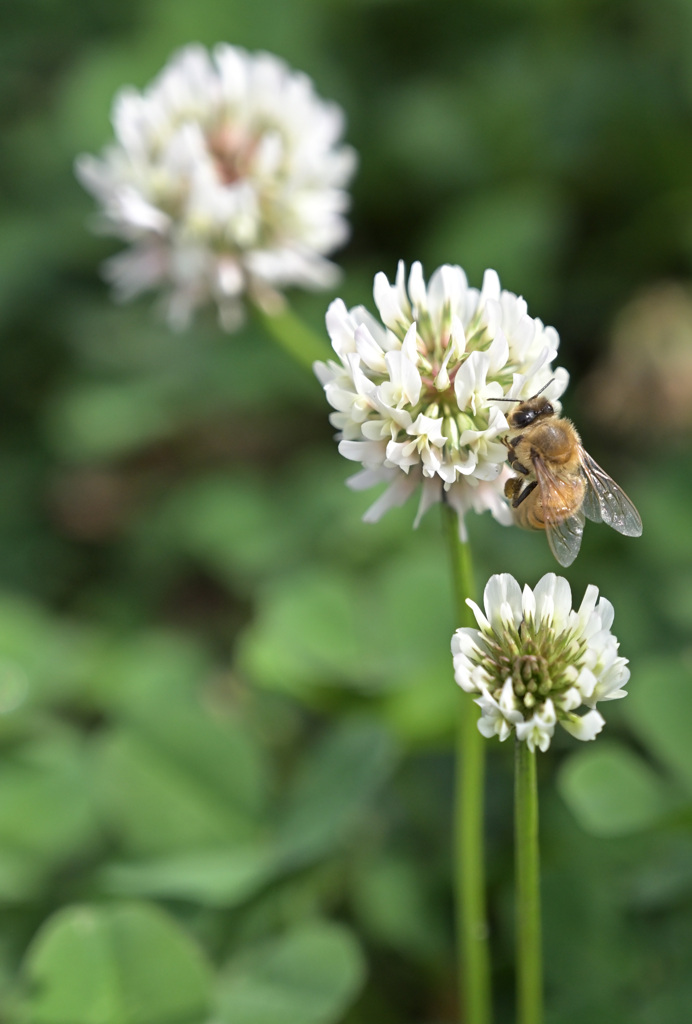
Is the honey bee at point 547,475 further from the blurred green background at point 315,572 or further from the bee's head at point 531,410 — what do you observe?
the blurred green background at point 315,572

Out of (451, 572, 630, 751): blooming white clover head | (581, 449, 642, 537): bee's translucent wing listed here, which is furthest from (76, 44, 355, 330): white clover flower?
(451, 572, 630, 751): blooming white clover head

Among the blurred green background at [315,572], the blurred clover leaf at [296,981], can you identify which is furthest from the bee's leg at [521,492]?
the blurred clover leaf at [296,981]

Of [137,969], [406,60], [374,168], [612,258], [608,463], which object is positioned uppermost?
[406,60]

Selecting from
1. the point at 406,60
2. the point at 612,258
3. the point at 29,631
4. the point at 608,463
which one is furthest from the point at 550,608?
the point at 406,60

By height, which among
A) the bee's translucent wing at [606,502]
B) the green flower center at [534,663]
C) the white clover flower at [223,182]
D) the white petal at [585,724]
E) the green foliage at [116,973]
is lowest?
the green foliage at [116,973]

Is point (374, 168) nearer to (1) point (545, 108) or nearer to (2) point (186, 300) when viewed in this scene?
(1) point (545, 108)

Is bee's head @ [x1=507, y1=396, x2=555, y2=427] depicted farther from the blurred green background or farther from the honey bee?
the blurred green background
